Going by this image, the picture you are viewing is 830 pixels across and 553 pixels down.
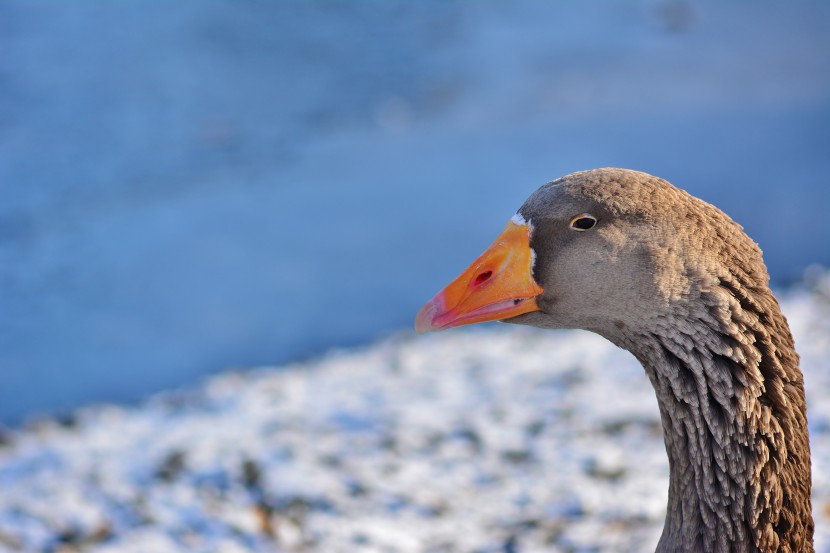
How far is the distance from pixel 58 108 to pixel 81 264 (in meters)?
2.92

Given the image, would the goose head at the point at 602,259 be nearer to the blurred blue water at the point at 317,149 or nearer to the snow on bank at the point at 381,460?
the snow on bank at the point at 381,460

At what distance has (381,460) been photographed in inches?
204

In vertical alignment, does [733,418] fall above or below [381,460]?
below

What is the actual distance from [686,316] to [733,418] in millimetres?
347

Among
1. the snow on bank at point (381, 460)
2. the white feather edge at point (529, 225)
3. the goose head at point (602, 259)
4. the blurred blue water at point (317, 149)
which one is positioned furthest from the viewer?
the blurred blue water at point (317, 149)

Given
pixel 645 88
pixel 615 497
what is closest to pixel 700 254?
pixel 615 497

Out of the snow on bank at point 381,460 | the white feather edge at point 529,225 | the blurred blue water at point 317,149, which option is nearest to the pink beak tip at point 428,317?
the white feather edge at point 529,225

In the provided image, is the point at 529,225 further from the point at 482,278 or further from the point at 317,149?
the point at 317,149

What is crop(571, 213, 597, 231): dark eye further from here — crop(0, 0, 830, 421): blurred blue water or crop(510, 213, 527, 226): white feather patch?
crop(0, 0, 830, 421): blurred blue water

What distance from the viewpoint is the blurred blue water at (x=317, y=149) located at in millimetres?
7492

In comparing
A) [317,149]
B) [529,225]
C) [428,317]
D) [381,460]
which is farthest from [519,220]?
[317,149]

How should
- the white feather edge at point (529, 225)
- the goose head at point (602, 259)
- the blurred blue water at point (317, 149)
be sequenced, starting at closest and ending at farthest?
the goose head at point (602, 259) → the white feather edge at point (529, 225) → the blurred blue water at point (317, 149)

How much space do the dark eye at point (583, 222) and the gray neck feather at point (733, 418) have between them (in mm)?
347

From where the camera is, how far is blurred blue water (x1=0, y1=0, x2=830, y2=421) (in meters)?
7.49
